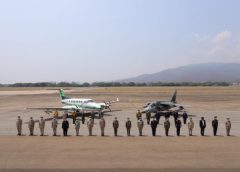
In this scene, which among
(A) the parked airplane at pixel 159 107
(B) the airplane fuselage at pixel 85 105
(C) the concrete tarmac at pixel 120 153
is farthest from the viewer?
(B) the airplane fuselage at pixel 85 105

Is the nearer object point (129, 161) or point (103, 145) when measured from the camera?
point (129, 161)

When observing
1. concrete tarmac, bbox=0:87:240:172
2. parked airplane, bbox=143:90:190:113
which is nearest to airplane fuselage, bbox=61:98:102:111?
parked airplane, bbox=143:90:190:113

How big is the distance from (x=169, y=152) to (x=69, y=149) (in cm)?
475

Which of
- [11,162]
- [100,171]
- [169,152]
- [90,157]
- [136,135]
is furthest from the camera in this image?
[136,135]

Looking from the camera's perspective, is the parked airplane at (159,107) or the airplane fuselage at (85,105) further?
the airplane fuselage at (85,105)

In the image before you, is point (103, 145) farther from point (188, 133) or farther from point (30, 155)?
point (188, 133)

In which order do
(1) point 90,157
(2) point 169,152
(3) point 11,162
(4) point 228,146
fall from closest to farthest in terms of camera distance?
(3) point 11,162 → (1) point 90,157 → (2) point 169,152 → (4) point 228,146

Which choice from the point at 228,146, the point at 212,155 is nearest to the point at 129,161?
the point at 212,155

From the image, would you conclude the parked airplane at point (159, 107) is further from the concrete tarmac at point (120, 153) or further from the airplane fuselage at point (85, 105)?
the concrete tarmac at point (120, 153)

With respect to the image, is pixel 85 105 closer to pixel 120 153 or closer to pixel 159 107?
pixel 159 107

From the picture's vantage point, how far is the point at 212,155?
1695 centimetres

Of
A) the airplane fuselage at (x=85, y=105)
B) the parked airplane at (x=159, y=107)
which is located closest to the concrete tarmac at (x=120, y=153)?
the parked airplane at (x=159, y=107)

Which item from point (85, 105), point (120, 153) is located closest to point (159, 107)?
point (85, 105)

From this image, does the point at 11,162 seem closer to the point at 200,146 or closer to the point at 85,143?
the point at 85,143
